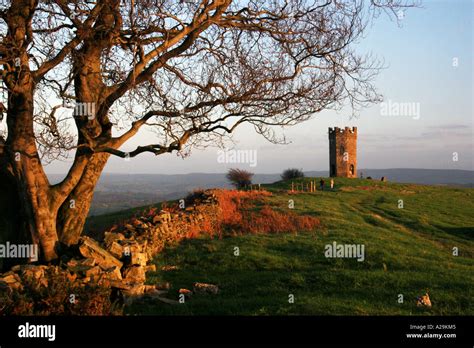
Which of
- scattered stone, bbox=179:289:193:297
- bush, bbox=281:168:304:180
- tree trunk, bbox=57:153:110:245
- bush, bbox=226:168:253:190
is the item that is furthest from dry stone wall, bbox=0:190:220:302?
bush, bbox=281:168:304:180

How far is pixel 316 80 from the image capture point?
11.4m

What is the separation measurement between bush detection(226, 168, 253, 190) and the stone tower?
23.3 meters

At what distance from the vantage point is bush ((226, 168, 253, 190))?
43562 mm

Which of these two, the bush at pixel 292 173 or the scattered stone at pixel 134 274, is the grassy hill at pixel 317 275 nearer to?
the scattered stone at pixel 134 274

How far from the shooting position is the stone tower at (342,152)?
6234 cm

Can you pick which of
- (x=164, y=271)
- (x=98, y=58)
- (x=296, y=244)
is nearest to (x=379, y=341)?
(x=164, y=271)

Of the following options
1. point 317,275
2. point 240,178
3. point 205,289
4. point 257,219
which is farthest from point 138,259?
point 240,178

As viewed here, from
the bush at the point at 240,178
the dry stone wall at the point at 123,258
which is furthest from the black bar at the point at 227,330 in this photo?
the bush at the point at 240,178

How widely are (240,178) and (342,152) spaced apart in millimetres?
25550

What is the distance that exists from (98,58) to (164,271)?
6546 mm

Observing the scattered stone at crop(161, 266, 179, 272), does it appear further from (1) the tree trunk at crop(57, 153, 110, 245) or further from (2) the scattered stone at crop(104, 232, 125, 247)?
(1) the tree trunk at crop(57, 153, 110, 245)

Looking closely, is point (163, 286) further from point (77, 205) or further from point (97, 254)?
point (77, 205)

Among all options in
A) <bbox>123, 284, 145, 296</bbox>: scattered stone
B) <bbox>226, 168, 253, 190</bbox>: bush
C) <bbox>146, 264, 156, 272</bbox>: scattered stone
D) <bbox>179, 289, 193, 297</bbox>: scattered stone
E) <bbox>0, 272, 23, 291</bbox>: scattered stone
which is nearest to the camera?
<bbox>0, 272, 23, 291</bbox>: scattered stone

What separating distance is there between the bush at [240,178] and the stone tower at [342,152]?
76.4 feet
